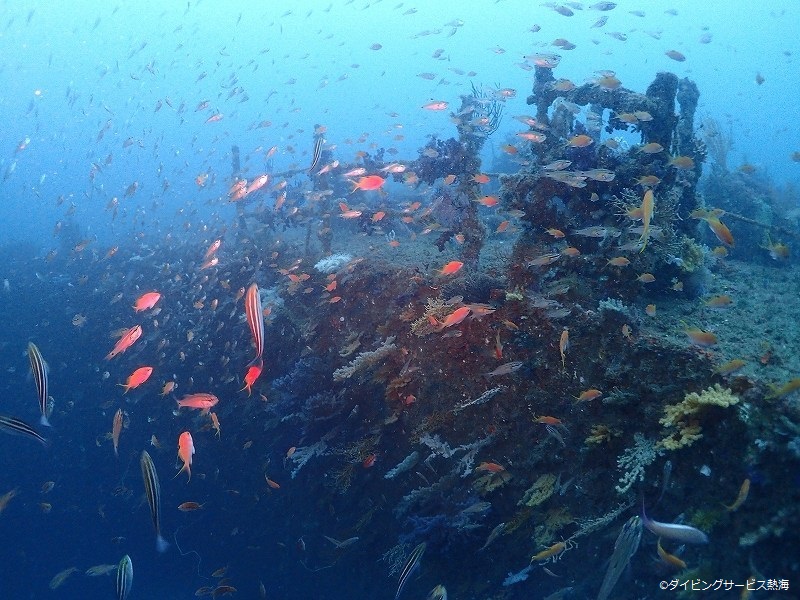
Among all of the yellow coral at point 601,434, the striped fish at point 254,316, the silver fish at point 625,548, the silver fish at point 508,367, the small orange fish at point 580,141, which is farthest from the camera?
the small orange fish at point 580,141

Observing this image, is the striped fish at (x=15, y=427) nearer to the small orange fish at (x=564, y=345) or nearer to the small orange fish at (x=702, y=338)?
the small orange fish at (x=564, y=345)

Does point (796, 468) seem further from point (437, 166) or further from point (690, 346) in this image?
point (437, 166)

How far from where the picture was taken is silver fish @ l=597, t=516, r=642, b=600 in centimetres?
374

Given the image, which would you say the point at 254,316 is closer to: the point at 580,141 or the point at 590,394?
the point at 590,394

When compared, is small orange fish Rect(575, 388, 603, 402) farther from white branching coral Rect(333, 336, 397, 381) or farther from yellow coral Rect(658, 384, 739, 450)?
white branching coral Rect(333, 336, 397, 381)

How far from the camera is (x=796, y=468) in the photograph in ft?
10.6

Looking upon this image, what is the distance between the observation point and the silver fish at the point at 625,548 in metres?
3.74

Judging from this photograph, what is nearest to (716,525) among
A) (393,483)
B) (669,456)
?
(669,456)

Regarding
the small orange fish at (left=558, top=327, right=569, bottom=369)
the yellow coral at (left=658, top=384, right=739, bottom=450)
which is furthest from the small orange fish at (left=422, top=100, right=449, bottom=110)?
the yellow coral at (left=658, top=384, right=739, bottom=450)

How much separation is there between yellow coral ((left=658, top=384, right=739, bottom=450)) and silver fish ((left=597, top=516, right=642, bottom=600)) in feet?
2.55

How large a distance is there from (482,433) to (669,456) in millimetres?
2327

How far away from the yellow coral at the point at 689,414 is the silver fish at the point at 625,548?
30.6 inches

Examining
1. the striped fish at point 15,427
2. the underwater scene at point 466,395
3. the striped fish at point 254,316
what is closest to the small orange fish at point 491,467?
the underwater scene at point 466,395

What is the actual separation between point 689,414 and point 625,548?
135 centimetres
